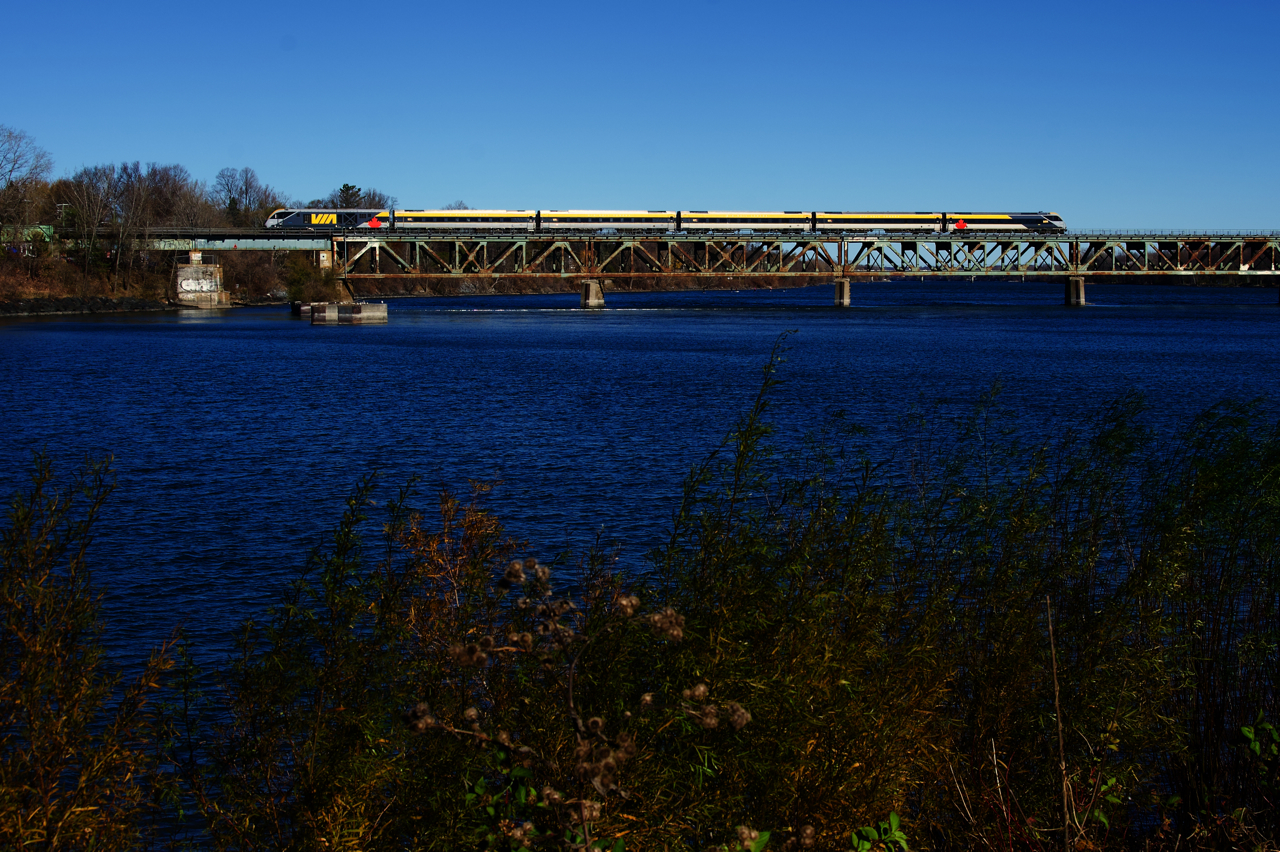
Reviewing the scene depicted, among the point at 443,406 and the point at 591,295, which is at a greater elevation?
the point at 591,295

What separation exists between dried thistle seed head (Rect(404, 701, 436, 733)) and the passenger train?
101922 millimetres

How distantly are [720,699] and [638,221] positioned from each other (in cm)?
10245

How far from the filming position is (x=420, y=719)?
5008 millimetres

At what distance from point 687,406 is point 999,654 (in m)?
33.3

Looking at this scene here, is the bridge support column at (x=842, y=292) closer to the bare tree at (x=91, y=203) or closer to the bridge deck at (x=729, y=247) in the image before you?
the bridge deck at (x=729, y=247)

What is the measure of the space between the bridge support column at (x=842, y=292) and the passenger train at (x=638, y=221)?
1323cm

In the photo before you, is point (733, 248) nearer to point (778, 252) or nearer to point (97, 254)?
point (778, 252)

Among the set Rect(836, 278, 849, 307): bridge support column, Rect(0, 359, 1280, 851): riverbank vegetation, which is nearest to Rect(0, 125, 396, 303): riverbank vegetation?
Rect(836, 278, 849, 307): bridge support column

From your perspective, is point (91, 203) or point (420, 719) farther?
point (91, 203)

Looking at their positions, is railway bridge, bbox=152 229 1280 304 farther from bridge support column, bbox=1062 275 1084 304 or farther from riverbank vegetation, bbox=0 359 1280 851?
riverbank vegetation, bbox=0 359 1280 851

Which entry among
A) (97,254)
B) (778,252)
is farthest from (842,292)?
(97,254)

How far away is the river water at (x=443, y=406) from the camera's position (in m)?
21.0

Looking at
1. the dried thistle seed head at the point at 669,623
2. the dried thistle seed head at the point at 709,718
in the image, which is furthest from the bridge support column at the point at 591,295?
the dried thistle seed head at the point at 669,623

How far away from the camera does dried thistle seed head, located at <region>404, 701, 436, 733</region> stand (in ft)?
16.1
